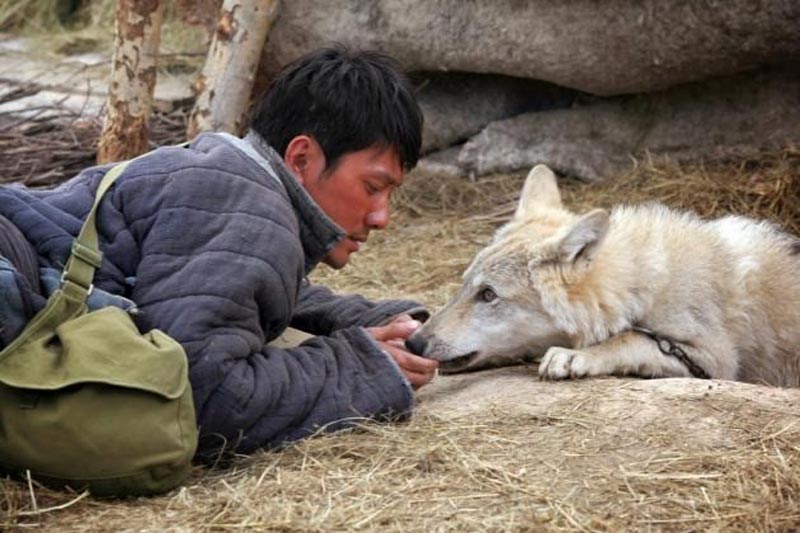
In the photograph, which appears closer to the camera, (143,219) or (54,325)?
(54,325)

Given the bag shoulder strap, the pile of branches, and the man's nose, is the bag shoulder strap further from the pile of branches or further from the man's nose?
the pile of branches

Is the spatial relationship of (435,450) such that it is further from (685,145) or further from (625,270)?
(685,145)

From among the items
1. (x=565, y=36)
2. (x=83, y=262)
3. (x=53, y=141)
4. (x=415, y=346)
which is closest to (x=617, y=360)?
(x=415, y=346)

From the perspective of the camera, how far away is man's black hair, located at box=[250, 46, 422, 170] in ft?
13.8

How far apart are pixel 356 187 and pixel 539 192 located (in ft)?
4.67

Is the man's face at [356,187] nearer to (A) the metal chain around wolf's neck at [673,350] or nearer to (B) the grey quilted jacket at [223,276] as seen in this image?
(B) the grey quilted jacket at [223,276]

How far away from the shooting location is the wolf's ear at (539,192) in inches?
213

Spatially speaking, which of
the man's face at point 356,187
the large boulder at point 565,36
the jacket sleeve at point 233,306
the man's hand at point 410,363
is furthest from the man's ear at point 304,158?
the large boulder at point 565,36

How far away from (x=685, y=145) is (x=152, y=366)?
228 inches

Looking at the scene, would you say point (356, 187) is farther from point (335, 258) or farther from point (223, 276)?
point (223, 276)

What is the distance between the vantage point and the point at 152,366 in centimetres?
333

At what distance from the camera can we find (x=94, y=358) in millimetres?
3318

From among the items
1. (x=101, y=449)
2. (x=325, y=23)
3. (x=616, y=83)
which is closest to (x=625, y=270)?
(x=101, y=449)

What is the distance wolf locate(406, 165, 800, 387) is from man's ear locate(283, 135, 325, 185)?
0.85m
